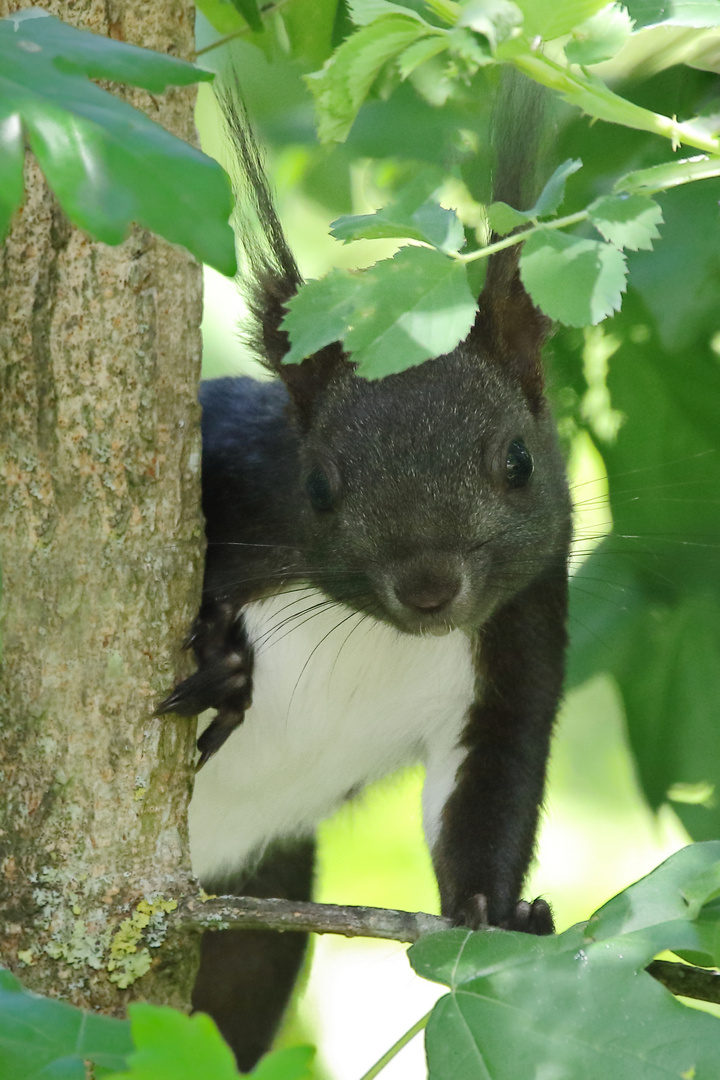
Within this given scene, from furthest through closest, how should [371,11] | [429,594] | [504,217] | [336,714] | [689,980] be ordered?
1. [336,714]
2. [429,594]
3. [689,980]
4. [504,217]
5. [371,11]

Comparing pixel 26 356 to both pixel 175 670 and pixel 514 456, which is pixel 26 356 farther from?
pixel 514 456

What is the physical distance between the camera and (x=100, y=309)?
6.06 ft

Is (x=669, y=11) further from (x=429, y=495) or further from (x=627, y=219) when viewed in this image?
(x=429, y=495)

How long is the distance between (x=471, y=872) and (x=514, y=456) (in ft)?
2.96

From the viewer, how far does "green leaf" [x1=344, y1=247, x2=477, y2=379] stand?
1267 millimetres

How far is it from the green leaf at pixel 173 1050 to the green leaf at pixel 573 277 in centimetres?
73

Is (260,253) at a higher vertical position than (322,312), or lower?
higher

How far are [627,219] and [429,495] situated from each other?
103 centimetres

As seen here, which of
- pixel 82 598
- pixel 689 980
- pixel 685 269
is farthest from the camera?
pixel 685 269

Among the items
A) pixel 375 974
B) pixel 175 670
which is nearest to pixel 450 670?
pixel 175 670

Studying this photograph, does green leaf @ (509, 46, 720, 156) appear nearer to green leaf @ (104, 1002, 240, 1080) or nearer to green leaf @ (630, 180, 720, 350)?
green leaf @ (104, 1002, 240, 1080)

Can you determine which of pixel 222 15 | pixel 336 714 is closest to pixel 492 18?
pixel 222 15

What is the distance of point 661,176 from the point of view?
1303 millimetres

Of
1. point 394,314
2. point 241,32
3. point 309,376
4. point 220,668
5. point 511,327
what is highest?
point 241,32
